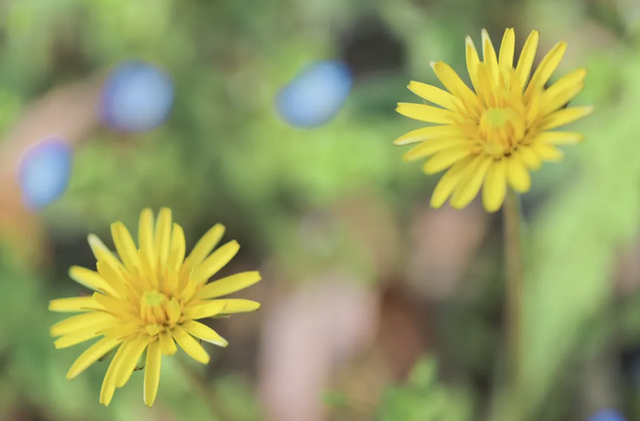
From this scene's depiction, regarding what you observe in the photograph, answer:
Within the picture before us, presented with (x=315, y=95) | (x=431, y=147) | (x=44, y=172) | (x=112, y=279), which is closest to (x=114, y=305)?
(x=112, y=279)

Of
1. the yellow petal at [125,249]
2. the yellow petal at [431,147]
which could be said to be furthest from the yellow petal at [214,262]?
the yellow petal at [431,147]

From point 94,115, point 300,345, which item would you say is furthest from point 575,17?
point 94,115

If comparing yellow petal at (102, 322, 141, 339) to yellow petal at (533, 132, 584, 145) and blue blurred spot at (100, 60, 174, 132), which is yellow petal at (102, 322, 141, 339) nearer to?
yellow petal at (533, 132, 584, 145)

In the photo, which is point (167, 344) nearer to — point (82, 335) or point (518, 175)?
point (82, 335)

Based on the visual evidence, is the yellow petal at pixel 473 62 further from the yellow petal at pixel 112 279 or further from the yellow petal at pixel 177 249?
the yellow petal at pixel 112 279

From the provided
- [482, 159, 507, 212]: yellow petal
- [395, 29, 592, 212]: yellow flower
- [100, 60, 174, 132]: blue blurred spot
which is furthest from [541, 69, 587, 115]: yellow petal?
[100, 60, 174, 132]: blue blurred spot

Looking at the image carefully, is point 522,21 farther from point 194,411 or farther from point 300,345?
point 194,411
